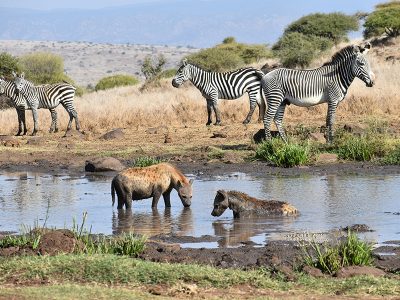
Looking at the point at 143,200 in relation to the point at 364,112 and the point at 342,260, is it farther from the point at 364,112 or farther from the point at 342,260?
the point at 364,112

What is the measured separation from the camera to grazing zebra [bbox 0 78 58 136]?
1045 inches

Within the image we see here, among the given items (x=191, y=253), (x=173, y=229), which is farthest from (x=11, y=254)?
(x=173, y=229)

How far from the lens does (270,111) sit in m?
21.2

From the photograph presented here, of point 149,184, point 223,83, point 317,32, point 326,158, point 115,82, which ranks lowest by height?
point 149,184

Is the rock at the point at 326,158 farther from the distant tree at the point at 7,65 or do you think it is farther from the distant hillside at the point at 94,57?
the distant hillside at the point at 94,57

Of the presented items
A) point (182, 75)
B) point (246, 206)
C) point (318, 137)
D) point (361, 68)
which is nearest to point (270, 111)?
point (318, 137)

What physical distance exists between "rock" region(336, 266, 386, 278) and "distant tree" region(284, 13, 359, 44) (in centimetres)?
4278

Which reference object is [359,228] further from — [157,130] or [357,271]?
[157,130]

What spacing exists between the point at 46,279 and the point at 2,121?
20.3 m

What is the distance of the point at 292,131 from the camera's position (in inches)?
867

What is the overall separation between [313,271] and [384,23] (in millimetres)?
37572

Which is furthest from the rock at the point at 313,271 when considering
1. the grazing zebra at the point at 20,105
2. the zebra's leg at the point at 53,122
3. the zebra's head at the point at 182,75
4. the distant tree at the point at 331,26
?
the distant tree at the point at 331,26

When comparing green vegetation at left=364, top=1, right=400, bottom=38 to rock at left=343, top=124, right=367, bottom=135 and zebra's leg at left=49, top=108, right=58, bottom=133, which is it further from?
rock at left=343, top=124, right=367, bottom=135

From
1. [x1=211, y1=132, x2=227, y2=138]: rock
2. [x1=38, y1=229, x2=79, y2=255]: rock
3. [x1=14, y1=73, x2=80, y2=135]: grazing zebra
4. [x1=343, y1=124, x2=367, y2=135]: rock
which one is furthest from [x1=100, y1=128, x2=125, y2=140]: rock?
[x1=38, y1=229, x2=79, y2=255]: rock
